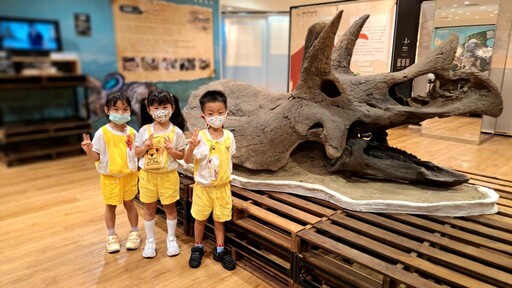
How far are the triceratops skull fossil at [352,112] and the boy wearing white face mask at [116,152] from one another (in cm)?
82

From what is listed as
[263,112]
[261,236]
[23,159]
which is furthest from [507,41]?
[23,159]

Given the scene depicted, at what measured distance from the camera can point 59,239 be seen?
280 centimetres

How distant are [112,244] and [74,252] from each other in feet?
0.96

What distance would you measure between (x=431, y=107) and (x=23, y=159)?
515 centimetres

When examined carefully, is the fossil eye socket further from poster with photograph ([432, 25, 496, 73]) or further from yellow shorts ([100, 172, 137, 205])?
poster with photograph ([432, 25, 496, 73])

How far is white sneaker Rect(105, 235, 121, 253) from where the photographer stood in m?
2.55

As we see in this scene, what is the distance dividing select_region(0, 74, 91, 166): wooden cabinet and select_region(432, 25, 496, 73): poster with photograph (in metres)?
5.35

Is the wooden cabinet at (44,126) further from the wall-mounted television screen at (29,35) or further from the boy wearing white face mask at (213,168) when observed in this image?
the boy wearing white face mask at (213,168)

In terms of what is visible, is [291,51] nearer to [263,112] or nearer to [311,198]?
[263,112]

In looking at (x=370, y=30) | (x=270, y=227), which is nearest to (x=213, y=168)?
(x=270, y=227)

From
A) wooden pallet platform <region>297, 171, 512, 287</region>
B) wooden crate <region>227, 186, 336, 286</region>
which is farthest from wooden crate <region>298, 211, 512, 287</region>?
wooden crate <region>227, 186, 336, 286</region>

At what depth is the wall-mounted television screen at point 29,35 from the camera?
14.5ft

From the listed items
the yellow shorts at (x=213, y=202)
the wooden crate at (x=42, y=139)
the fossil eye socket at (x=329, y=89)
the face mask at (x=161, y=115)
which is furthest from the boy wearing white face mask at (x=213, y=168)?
the wooden crate at (x=42, y=139)

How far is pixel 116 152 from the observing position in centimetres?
234
